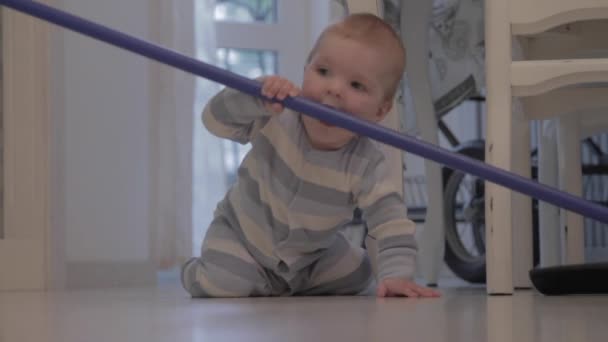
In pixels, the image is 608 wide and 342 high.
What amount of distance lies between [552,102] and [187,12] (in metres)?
1.23

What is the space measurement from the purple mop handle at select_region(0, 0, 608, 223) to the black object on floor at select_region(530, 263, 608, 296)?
39 cm

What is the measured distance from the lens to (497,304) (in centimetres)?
112

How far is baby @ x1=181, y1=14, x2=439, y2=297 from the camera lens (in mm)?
1289

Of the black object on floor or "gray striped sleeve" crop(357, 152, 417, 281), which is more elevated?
"gray striped sleeve" crop(357, 152, 417, 281)

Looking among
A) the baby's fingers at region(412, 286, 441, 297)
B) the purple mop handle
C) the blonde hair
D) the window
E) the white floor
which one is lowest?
the baby's fingers at region(412, 286, 441, 297)

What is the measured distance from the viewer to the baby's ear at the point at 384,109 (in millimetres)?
1338

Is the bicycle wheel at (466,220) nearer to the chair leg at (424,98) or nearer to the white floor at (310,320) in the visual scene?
the chair leg at (424,98)

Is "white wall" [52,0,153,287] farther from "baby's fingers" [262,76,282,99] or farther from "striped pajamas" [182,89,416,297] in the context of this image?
"baby's fingers" [262,76,282,99]

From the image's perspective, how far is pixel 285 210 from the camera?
1.35 m

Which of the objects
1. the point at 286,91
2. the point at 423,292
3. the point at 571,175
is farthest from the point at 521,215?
the point at 286,91

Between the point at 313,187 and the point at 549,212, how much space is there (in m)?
0.79

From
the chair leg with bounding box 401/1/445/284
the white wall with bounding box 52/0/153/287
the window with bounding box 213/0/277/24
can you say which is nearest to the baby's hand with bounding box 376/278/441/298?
the chair leg with bounding box 401/1/445/284

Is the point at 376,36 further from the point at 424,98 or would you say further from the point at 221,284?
the point at 424,98

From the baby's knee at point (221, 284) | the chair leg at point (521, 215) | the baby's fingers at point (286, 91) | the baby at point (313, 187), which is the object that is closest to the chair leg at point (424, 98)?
the chair leg at point (521, 215)
